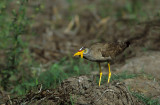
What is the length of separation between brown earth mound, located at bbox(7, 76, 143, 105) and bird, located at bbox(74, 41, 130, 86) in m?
0.46

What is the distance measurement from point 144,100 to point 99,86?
31.5 inches

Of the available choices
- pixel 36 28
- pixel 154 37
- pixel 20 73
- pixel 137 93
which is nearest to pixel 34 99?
pixel 137 93

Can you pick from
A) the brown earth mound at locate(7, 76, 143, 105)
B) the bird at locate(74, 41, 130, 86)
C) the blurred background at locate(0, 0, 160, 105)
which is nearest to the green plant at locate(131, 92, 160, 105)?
the blurred background at locate(0, 0, 160, 105)

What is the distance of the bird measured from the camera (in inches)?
193

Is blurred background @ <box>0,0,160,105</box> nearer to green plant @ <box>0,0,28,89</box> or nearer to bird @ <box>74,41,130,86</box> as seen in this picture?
green plant @ <box>0,0,28,89</box>

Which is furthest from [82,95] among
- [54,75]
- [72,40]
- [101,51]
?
[72,40]

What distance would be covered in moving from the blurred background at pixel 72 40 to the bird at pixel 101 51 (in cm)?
40

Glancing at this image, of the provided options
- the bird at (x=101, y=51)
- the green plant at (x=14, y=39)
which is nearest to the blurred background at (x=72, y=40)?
the green plant at (x=14, y=39)

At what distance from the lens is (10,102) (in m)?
4.80

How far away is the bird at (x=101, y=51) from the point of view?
16.1 feet

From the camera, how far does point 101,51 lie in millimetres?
5066

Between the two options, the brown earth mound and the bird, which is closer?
the brown earth mound

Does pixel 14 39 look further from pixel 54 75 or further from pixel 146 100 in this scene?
pixel 146 100

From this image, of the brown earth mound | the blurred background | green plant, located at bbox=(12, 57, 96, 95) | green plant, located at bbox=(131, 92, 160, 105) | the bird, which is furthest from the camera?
A: the blurred background
